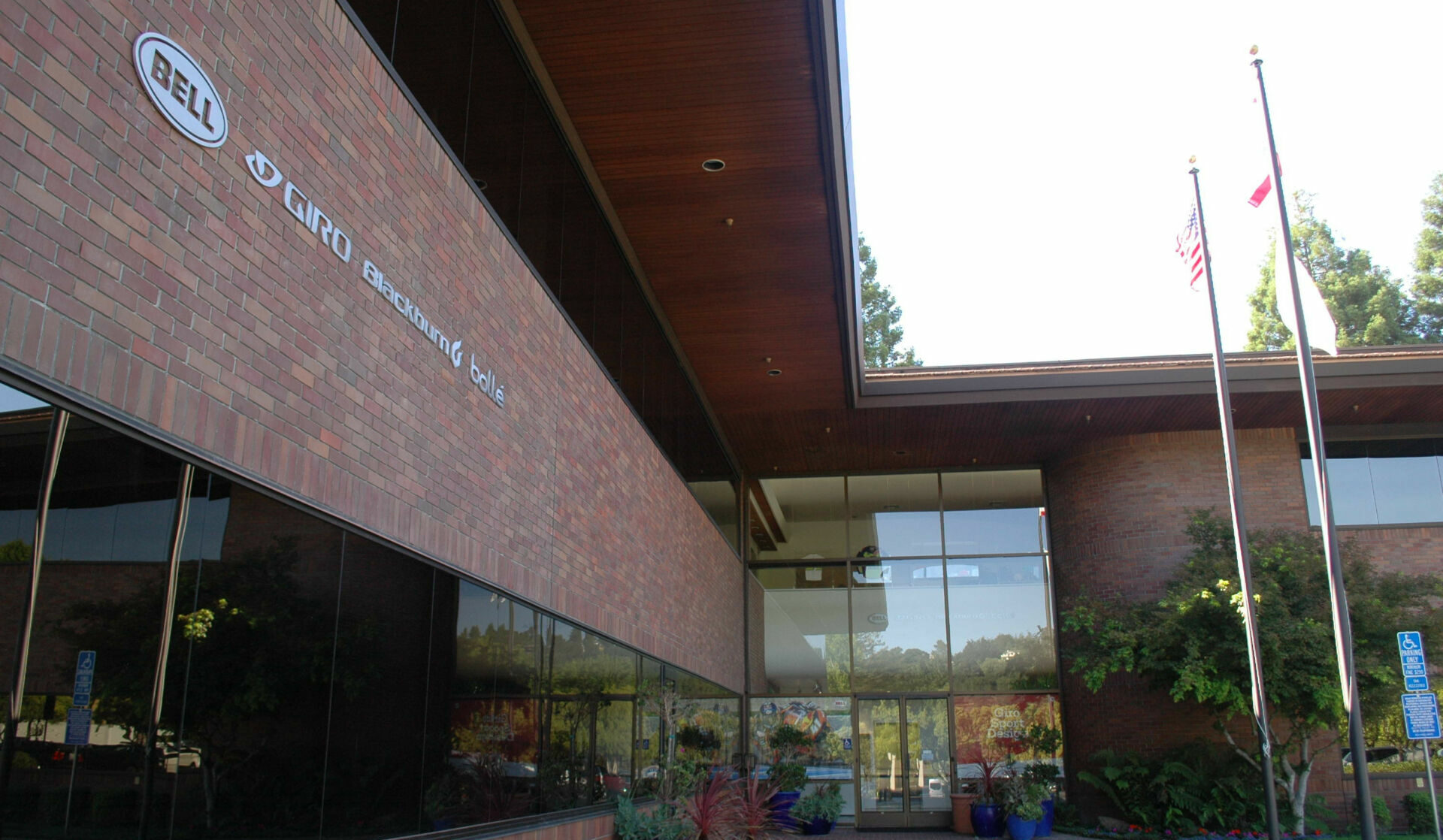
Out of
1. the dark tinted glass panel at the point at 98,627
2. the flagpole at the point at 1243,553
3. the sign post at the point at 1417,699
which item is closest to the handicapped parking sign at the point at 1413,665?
the sign post at the point at 1417,699

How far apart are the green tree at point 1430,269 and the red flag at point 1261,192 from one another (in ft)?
97.6

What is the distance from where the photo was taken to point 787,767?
70.3 ft

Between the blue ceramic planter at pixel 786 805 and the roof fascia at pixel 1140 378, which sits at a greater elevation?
the roof fascia at pixel 1140 378

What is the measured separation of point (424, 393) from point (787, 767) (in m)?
16.4

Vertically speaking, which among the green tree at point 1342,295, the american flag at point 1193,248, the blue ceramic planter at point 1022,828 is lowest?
the blue ceramic planter at point 1022,828

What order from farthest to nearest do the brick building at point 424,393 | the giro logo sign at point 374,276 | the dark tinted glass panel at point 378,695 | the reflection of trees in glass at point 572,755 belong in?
the reflection of trees in glass at point 572,755 → the dark tinted glass panel at point 378,695 → the giro logo sign at point 374,276 → the brick building at point 424,393

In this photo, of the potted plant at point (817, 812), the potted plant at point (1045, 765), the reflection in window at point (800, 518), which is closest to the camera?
the potted plant at point (1045, 765)

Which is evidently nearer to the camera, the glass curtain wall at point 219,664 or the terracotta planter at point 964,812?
the glass curtain wall at point 219,664

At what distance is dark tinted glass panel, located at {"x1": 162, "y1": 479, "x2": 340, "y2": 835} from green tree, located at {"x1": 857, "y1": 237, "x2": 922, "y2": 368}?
38511 millimetres

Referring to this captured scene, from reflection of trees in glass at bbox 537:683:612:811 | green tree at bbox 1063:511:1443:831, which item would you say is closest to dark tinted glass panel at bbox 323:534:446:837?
reflection of trees in glass at bbox 537:683:612:811

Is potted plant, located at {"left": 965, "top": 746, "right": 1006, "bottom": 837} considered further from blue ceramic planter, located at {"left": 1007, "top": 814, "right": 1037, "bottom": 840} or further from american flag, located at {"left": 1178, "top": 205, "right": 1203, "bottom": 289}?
american flag, located at {"left": 1178, "top": 205, "right": 1203, "bottom": 289}

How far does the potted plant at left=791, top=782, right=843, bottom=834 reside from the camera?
20.4 meters

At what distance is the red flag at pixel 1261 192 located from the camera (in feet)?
44.5

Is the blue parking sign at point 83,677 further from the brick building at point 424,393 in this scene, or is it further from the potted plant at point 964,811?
the potted plant at point 964,811
